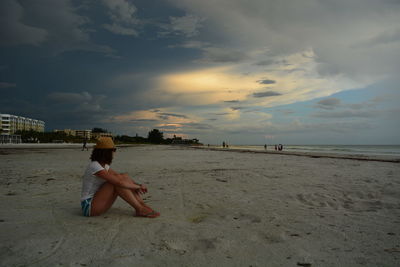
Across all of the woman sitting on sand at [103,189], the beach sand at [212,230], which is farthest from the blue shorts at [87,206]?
the beach sand at [212,230]

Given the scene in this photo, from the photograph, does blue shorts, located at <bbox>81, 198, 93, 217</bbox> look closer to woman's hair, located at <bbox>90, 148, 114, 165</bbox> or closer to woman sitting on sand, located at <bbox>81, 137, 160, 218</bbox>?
woman sitting on sand, located at <bbox>81, 137, 160, 218</bbox>

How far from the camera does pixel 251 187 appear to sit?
6.59 m

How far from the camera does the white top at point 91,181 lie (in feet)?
12.1

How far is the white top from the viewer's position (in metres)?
3.68

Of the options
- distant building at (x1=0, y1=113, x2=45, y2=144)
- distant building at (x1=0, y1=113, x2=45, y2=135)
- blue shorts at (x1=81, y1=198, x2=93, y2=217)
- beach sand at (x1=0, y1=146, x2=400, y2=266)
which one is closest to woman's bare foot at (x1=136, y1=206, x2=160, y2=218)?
beach sand at (x1=0, y1=146, x2=400, y2=266)

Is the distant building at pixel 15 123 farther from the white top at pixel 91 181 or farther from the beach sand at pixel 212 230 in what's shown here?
the white top at pixel 91 181

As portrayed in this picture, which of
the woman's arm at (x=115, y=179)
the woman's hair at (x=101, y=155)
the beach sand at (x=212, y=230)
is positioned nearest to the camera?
the beach sand at (x=212, y=230)

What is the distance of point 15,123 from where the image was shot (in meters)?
128

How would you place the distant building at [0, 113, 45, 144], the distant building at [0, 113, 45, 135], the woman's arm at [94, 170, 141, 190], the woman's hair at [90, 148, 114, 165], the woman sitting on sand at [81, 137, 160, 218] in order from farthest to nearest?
the distant building at [0, 113, 45, 135]
the distant building at [0, 113, 45, 144]
the woman's hair at [90, 148, 114, 165]
the woman sitting on sand at [81, 137, 160, 218]
the woman's arm at [94, 170, 141, 190]

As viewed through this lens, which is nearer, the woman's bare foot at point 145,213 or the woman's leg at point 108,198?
the woman's leg at point 108,198

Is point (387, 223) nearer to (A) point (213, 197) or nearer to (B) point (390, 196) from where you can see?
(B) point (390, 196)

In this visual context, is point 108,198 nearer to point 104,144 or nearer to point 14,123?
point 104,144

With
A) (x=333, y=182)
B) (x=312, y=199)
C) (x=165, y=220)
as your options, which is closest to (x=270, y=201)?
(x=312, y=199)

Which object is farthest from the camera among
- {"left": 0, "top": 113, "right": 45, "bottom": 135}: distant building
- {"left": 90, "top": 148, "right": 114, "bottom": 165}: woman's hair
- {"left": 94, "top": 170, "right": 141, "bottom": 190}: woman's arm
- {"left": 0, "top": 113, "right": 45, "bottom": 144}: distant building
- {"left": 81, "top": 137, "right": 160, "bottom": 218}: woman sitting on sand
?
{"left": 0, "top": 113, "right": 45, "bottom": 135}: distant building
